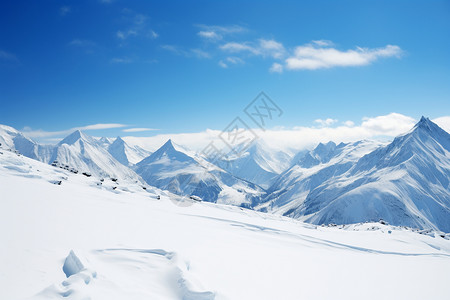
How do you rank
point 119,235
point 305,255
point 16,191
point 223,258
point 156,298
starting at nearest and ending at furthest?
point 156,298, point 223,258, point 119,235, point 305,255, point 16,191

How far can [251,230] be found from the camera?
23.3 meters

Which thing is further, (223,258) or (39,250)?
(223,258)

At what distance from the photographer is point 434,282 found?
14.3 metres

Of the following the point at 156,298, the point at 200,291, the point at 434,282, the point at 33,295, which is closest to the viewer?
the point at 33,295

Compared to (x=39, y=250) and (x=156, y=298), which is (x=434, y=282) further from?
(x=39, y=250)

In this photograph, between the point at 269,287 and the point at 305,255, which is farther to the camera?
the point at 305,255

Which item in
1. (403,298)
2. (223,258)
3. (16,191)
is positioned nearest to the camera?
(403,298)

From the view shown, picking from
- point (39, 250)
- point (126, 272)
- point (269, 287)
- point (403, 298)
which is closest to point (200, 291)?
point (126, 272)

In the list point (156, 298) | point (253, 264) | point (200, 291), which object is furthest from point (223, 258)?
point (156, 298)

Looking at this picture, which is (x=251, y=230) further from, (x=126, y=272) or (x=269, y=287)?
(x=126, y=272)

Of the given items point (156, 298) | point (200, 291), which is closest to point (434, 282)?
point (200, 291)

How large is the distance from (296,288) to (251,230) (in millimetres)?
12803

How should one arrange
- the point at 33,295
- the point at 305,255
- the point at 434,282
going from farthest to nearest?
the point at 305,255 → the point at 434,282 → the point at 33,295

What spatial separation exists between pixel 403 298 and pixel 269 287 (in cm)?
631
